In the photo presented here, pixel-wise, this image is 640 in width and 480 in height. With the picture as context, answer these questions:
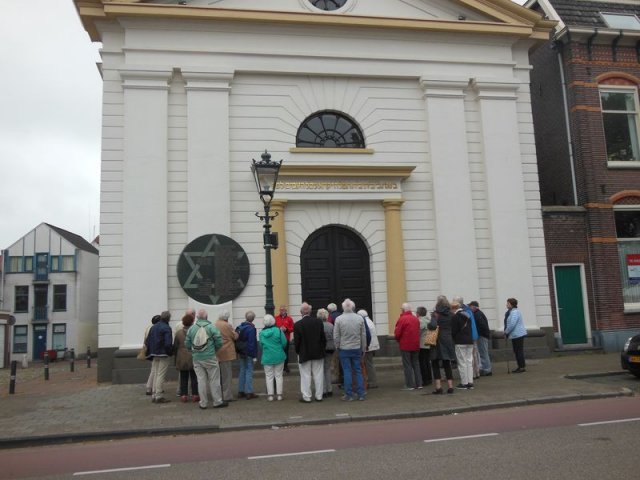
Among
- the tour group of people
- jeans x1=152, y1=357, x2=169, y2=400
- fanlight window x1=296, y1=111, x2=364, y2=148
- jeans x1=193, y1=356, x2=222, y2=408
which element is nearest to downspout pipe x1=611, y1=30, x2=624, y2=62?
fanlight window x1=296, y1=111, x2=364, y2=148

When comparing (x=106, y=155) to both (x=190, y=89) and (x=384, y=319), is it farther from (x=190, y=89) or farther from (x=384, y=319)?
(x=384, y=319)

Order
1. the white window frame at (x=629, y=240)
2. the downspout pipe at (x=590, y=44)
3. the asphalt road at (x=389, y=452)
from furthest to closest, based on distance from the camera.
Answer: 1. the downspout pipe at (x=590, y=44)
2. the white window frame at (x=629, y=240)
3. the asphalt road at (x=389, y=452)

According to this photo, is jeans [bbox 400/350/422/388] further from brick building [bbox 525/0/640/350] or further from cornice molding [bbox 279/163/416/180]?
brick building [bbox 525/0/640/350]

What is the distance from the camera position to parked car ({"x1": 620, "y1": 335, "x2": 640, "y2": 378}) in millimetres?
11835

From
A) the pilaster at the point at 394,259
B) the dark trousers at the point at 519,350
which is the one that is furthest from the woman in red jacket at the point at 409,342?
the pilaster at the point at 394,259

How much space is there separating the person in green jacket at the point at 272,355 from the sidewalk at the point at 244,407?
32cm

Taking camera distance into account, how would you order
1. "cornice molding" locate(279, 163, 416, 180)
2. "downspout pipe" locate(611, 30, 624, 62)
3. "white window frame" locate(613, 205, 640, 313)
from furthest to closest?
"downspout pipe" locate(611, 30, 624, 62) < "white window frame" locate(613, 205, 640, 313) < "cornice molding" locate(279, 163, 416, 180)

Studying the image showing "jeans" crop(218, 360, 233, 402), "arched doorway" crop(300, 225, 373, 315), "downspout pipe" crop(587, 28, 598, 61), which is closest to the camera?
"jeans" crop(218, 360, 233, 402)

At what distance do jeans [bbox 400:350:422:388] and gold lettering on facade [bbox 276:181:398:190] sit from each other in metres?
5.37

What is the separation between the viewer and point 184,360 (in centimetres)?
1127

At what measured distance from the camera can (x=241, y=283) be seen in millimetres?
14891

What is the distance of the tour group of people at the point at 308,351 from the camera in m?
10.8

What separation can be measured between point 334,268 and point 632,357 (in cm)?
713

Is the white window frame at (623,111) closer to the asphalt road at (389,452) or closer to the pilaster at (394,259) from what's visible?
the pilaster at (394,259)
